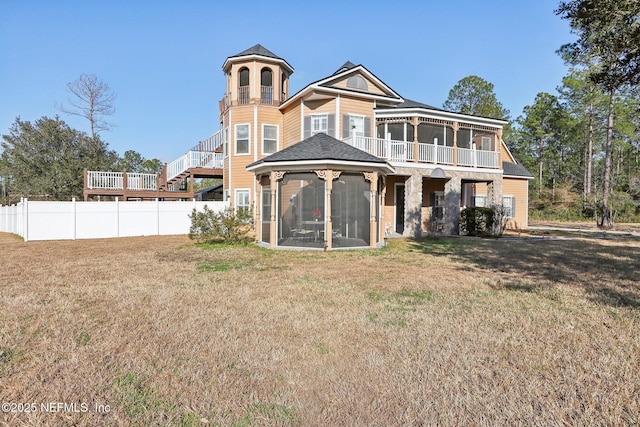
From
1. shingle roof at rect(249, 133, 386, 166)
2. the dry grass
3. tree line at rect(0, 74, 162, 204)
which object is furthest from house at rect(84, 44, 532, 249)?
tree line at rect(0, 74, 162, 204)

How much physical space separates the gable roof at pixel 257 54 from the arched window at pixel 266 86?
778mm

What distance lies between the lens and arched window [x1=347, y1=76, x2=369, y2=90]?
56.1 feet

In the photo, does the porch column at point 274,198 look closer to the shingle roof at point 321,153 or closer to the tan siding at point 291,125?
the shingle roof at point 321,153

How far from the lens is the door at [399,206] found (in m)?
18.2

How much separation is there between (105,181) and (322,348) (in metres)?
20.1

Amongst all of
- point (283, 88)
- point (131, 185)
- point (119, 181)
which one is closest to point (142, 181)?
point (131, 185)

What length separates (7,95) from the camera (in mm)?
22922

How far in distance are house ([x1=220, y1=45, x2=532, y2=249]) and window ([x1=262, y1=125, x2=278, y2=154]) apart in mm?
54

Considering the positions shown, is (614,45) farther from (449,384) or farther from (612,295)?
(449,384)

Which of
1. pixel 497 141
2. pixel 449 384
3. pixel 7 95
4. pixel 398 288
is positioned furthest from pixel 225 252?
pixel 7 95

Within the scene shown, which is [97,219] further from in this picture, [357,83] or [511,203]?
[511,203]

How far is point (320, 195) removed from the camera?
1589 centimetres

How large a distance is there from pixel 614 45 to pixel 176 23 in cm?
1510

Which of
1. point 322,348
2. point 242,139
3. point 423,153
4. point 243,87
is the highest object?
point 243,87
